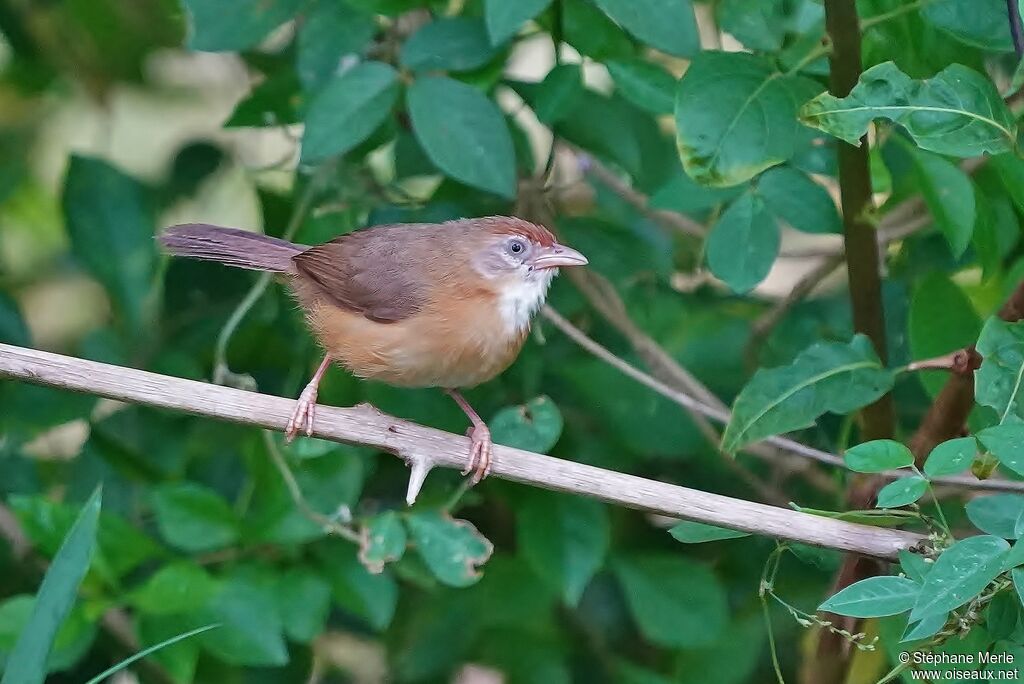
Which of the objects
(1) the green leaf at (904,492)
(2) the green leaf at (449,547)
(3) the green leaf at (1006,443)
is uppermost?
(3) the green leaf at (1006,443)

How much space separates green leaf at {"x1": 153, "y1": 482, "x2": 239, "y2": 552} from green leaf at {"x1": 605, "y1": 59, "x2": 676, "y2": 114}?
1.42 m

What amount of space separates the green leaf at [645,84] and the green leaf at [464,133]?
0.29 m

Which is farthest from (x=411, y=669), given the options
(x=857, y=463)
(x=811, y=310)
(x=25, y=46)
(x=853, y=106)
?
(x=25, y=46)

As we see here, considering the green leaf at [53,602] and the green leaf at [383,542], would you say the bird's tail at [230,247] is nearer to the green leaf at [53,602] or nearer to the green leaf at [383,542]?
the green leaf at [383,542]

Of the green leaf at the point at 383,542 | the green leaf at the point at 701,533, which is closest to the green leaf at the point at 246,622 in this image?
the green leaf at the point at 383,542

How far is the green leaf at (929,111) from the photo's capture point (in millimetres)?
2018

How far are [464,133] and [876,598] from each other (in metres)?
1.38

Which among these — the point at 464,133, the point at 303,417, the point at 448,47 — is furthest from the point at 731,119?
the point at 303,417

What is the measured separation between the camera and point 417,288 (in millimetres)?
3127

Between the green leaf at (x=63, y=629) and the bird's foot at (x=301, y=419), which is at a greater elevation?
the bird's foot at (x=301, y=419)

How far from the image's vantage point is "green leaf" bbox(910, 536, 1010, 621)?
1.76 m

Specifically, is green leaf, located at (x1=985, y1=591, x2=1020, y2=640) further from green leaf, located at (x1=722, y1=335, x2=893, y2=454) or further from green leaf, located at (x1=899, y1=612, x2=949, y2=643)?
green leaf, located at (x1=722, y1=335, x2=893, y2=454)

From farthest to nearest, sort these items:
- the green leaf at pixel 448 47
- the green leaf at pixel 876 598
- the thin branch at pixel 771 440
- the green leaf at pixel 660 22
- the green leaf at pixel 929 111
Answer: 1. the green leaf at pixel 448 47
2. the green leaf at pixel 660 22
3. the thin branch at pixel 771 440
4. the green leaf at pixel 929 111
5. the green leaf at pixel 876 598

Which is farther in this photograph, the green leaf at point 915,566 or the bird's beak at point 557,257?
the bird's beak at point 557,257
